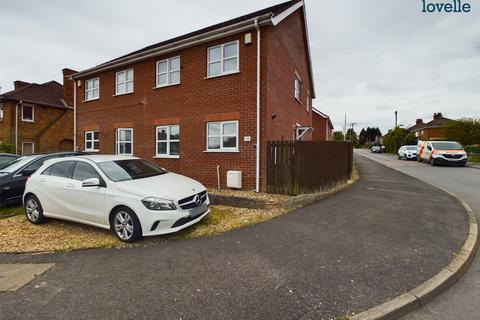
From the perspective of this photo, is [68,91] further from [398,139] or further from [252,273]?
[398,139]

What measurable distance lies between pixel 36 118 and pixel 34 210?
20.5 meters

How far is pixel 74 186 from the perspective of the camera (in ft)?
17.8

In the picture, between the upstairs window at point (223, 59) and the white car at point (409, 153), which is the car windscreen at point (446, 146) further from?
the upstairs window at point (223, 59)

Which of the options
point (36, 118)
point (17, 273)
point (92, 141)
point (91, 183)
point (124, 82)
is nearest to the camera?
point (17, 273)

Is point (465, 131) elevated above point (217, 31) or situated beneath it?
situated beneath

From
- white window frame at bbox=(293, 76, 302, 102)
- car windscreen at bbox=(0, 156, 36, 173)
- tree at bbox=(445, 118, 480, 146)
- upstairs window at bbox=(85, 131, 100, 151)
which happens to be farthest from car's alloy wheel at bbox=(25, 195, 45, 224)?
tree at bbox=(445, 118, 480, 146)

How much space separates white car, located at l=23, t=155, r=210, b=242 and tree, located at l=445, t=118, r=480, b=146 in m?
40.7

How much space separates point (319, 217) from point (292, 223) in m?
0.83

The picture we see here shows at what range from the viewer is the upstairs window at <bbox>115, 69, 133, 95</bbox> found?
42.2 feet

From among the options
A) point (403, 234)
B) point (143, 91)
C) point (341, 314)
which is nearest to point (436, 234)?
point (403, 234)

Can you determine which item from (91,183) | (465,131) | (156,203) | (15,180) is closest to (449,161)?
(465,131)

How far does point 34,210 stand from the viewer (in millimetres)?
6109

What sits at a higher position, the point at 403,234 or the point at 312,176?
the point at 312,176

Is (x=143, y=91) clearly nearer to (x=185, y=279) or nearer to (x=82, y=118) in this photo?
(x=82, y=118)
